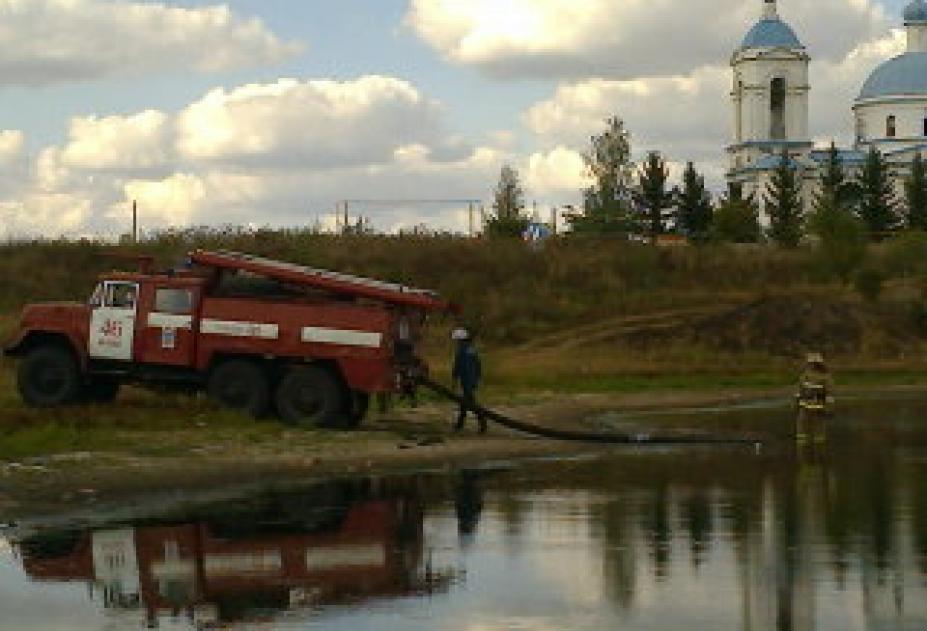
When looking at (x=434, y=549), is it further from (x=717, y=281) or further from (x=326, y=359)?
(x=717, y=281)

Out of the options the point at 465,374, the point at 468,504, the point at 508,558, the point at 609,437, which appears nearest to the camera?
the point at 508,558

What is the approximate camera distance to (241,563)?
47.1 feet

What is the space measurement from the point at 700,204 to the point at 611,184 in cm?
661

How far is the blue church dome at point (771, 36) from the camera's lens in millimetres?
108250

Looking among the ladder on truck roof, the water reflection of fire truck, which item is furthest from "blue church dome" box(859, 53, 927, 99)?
the water reflection of fire truck

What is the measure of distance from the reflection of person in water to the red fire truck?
543 cm

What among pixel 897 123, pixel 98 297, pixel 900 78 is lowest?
pixel 98 297

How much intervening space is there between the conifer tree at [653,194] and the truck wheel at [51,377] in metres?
59.8

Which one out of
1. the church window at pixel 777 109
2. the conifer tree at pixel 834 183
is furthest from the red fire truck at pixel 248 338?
the church window at pixel 777 109

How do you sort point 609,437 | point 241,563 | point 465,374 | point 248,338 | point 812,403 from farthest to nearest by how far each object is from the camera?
1. point 465,374
2. point 248,338
3. point 609,437
4. point 812,403
5. point 241,563

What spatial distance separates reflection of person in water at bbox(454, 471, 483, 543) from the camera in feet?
54.9

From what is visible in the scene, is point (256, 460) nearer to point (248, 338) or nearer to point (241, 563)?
point (248, 338)

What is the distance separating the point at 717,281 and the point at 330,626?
57.5 meters

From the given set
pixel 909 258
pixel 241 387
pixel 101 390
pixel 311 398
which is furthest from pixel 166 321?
pixel 909 258
